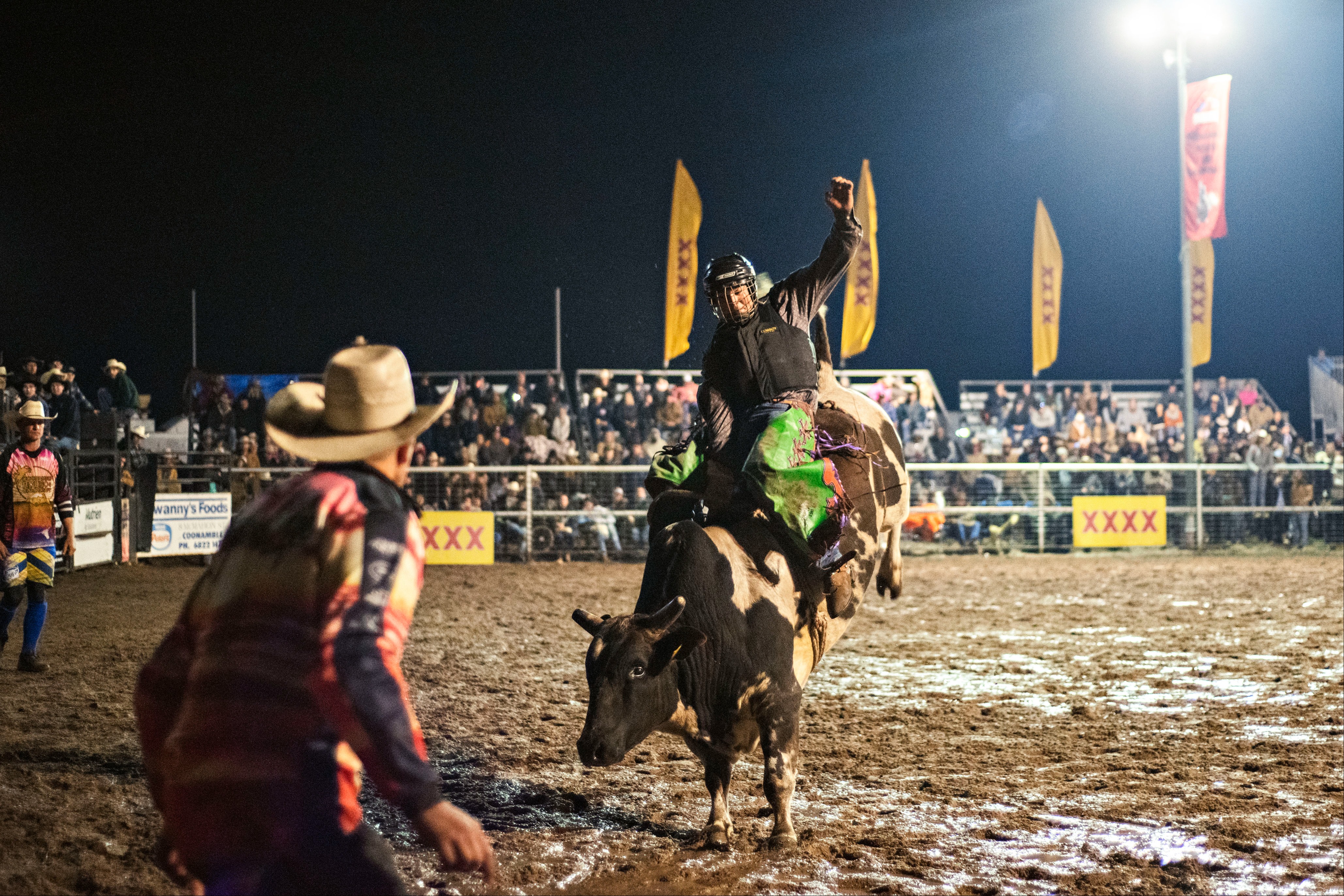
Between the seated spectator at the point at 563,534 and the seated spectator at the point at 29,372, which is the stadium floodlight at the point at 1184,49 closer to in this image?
the seated spectator at the point at 563,534

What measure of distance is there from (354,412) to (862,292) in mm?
21334

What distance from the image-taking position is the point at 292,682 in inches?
81.0

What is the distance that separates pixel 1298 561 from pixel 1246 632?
7499mm

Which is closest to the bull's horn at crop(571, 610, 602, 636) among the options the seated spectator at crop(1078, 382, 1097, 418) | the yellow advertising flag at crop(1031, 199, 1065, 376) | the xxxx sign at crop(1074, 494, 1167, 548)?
the xxxx sign at crop(1074, 494, 1167, 548)

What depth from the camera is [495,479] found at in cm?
1741

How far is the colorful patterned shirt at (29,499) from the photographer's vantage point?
798 cm

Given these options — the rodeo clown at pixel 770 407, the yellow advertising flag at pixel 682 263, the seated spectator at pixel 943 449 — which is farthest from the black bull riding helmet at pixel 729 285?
the yellow advertising flag at pixel 682 263

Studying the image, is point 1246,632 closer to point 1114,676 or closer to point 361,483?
point 1114,676

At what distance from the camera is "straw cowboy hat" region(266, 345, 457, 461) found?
7.45 ft

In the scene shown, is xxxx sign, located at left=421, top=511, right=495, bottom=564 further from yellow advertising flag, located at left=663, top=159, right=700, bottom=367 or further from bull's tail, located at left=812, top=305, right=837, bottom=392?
bull's tail, located at left=812, top=305, right=837, bottom=392

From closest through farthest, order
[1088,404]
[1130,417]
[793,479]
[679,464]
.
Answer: [793,479] → [679,464] → [1088,404] → [1130,417]

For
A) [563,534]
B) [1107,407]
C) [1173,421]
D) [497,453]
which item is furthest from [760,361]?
[1107,407]

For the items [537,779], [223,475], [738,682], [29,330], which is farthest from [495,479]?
[29,330]

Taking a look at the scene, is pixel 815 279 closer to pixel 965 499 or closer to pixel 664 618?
pixel 664 618
